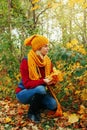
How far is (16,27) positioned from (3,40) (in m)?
0.39

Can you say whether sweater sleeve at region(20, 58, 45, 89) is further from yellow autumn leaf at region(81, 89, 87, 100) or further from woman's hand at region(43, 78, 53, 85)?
yellow autumn leaf at region(81, 89, 87, 100)

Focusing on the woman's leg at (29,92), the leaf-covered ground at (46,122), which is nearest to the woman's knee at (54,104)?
the leaf-covered ground at (46,122)

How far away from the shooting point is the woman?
14.7 feet

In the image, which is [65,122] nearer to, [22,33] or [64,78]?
[64,78]

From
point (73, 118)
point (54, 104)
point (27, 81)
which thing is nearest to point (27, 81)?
point (27, 81)

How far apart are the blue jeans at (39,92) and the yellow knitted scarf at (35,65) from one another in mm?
203

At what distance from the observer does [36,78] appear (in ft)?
14.9

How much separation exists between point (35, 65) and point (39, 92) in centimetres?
43

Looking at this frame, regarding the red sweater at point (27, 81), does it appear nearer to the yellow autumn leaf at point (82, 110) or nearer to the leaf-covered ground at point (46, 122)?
the leaf-covered ground at point (46, 122)

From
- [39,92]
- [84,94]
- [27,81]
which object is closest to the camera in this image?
[39,92]

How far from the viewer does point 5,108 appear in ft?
18.0

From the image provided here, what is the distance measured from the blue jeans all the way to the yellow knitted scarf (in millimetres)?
203

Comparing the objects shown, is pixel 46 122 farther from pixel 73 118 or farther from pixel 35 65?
pixel 35 65

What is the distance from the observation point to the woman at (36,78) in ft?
14.7
